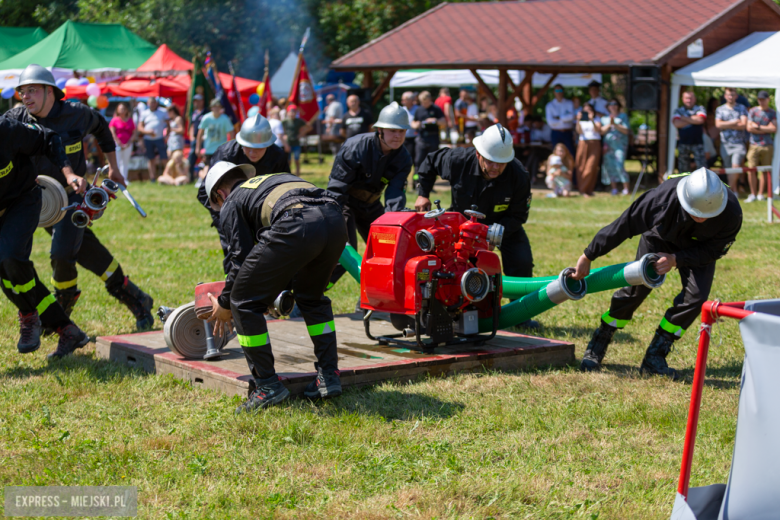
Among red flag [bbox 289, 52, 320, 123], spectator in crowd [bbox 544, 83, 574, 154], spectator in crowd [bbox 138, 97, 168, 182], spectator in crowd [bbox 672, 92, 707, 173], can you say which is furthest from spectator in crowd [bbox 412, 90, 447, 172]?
spectator in crowd [bbox 138, 97, 168, 182]

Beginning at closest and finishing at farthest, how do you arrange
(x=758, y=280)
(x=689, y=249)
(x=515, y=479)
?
(x=515, y=479) < (x=689, y=249) < (x=758, y=280)

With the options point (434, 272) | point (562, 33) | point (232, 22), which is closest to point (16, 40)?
point (232, 22)

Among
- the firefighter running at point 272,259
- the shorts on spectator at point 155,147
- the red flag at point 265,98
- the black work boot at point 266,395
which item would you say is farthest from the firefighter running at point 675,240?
the shorts on spectator at point 155,147

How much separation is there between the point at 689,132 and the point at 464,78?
33.2 feet

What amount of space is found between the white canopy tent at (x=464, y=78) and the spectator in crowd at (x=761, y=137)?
8.48 meters

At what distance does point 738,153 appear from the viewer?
16.4m

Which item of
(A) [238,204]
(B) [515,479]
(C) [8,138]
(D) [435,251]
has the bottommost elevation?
(B) [515,479]

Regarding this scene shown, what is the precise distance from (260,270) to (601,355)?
285cm

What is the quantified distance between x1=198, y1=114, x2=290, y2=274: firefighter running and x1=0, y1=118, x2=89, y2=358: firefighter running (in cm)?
119

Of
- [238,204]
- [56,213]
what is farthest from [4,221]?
[238,204]

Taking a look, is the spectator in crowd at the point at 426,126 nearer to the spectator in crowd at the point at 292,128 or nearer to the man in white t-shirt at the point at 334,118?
the spectator in crowd at the point at 292,128

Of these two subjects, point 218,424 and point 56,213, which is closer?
point 218,424

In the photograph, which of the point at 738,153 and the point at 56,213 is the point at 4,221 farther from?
the point at 738,153

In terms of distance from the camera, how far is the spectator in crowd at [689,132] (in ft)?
55.2
